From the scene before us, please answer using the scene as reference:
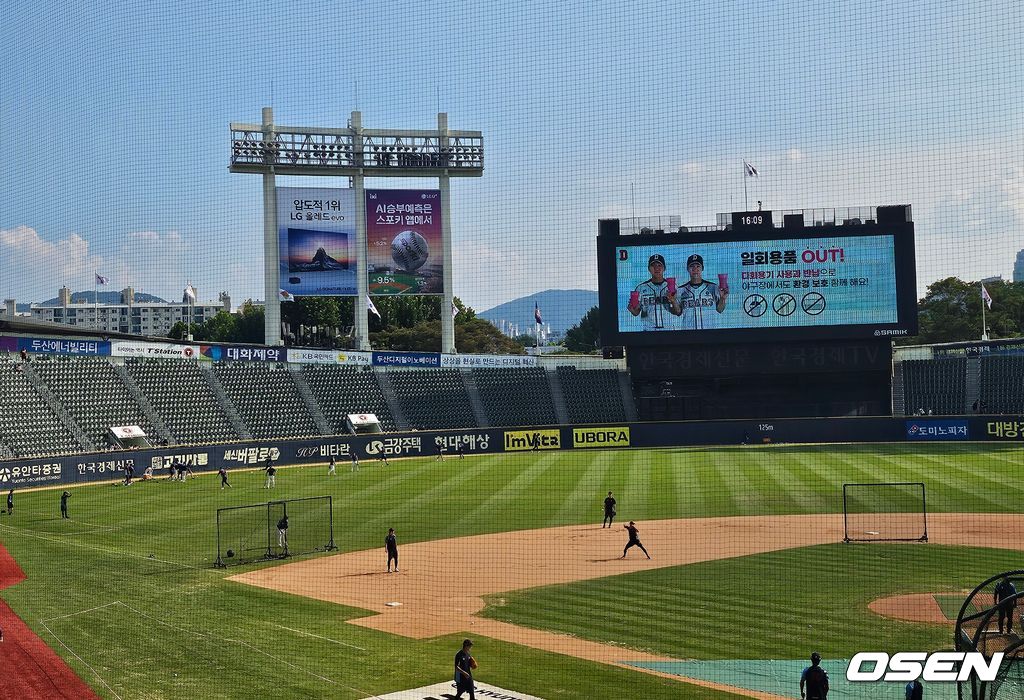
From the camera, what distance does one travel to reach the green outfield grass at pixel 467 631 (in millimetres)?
14391

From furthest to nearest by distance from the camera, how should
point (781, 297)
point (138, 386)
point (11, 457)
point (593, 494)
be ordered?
point (781, 297)
point (138, 386)
point (11, 457)
point (593, 494)

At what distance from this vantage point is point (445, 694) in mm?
13320

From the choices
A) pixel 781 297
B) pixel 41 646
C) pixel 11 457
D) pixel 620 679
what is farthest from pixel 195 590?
pixel 781 297

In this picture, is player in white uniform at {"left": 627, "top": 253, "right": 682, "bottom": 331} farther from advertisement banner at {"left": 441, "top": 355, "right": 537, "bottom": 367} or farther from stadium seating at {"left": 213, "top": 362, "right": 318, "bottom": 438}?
stadium seating at {"left": 213, "top": 362, "right": 318, "bottom": 438}

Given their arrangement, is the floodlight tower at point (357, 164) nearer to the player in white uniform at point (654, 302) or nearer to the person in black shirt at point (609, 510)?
the player in white uniform at point (654, 302)

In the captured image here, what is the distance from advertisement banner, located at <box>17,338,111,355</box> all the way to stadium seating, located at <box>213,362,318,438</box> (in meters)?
6.32

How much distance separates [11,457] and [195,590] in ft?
67.9

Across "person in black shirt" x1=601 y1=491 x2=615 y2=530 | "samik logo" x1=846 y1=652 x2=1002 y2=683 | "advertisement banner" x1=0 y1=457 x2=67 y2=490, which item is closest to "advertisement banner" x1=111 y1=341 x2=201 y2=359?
"advertisement banner" x1=0 y1=457 x2=67 y2=490

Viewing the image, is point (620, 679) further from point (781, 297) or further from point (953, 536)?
point (781, 297)


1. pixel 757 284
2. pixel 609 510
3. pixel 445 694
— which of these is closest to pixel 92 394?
pixel 609 510

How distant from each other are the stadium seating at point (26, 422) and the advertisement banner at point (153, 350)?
16.2ft

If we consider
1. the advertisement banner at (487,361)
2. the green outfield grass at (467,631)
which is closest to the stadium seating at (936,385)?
the green outfield grass at (467,631)

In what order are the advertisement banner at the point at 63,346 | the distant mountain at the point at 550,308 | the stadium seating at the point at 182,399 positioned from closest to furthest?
the distant mountain at the point at 550,308 → the advertisement banner at the point at 63,346 → the stadium seating at the point at 182,399

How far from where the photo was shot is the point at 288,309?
8412cm
